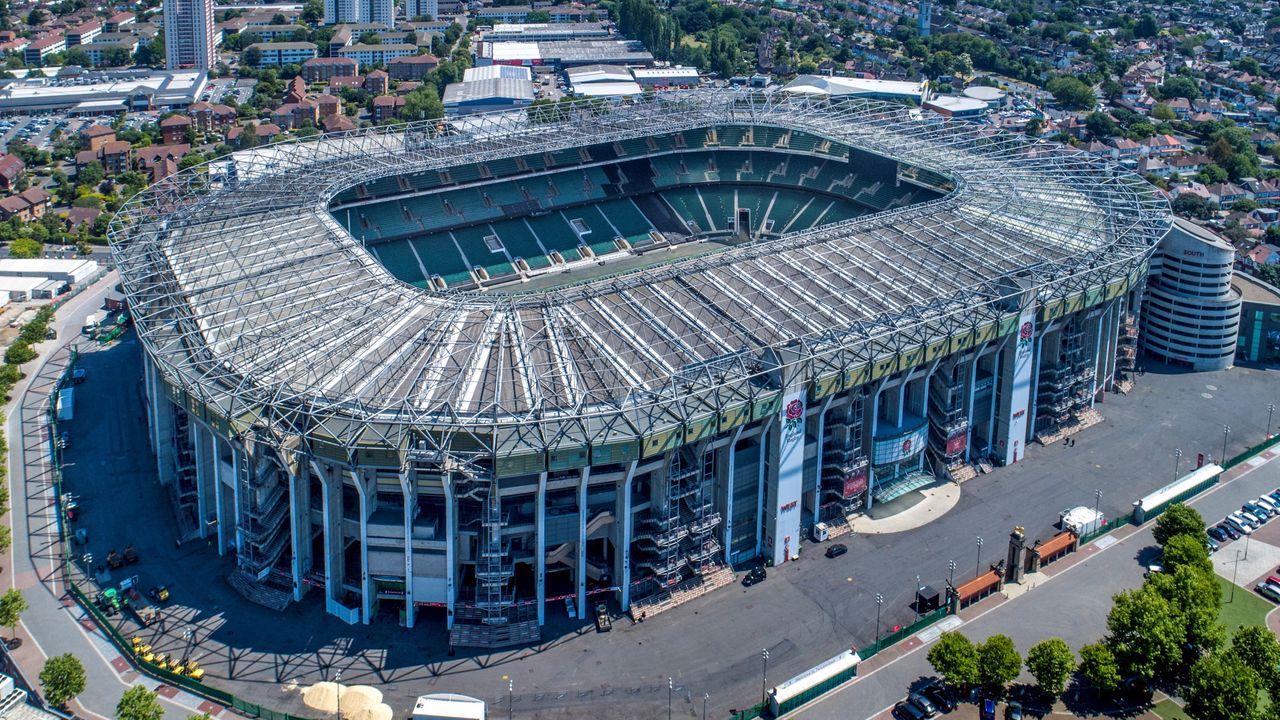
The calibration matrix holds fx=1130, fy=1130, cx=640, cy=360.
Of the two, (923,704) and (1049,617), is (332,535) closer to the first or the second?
(923,704)

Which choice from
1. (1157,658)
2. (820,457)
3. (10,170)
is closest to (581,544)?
(820,457)

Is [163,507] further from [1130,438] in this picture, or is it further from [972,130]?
[972,130]

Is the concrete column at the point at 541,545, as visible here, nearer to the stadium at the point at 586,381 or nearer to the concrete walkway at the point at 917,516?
the stadium at the point at 586,381

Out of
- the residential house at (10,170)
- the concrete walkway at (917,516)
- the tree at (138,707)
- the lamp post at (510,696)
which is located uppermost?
the residential house at (10,170)

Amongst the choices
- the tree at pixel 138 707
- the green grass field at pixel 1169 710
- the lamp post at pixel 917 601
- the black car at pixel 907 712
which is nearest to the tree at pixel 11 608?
the tree at pixel 138 707

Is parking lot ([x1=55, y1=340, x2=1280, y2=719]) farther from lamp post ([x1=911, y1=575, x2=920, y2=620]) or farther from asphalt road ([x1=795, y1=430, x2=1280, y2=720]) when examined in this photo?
asphalt road ([x1=795, y1=430, x2=1280, y2=720])

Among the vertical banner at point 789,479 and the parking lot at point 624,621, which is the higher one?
the vertical banner at point 789,479

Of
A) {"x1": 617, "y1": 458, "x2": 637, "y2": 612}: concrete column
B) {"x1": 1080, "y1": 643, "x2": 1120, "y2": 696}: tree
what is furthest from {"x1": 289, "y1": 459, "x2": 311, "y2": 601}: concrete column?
{"x1": 1080, "y1": 643, "x2": 1120, "y2": 696}: tree
